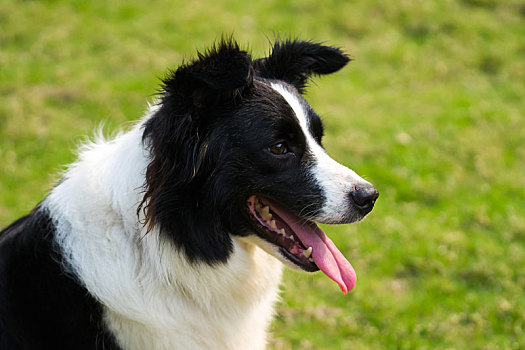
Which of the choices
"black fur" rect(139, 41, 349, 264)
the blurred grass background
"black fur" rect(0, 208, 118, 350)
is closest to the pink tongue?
"black fur" rect(139, 41, 349, 264)

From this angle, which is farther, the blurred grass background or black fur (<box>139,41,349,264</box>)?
the blurred grass background

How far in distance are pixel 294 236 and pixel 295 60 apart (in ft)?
3.35

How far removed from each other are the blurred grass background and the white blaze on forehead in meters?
1.79

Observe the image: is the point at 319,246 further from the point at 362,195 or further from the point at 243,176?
the point at 243,176

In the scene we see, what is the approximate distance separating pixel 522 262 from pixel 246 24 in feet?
19.3

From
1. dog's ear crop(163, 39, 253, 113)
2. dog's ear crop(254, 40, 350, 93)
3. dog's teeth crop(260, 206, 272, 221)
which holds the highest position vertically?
dog's ear crop(163, 39, 253, 113)

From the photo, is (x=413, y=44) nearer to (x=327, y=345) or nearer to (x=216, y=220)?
(x=327, y=345)

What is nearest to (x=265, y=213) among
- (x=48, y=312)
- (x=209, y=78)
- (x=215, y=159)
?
(x=215, y=159)

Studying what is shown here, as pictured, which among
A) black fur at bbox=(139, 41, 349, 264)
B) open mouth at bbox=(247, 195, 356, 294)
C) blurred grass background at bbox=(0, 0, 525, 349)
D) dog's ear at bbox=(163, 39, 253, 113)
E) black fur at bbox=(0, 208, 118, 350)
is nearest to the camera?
dog's ear at bbox=(163, 39, 253, 113)

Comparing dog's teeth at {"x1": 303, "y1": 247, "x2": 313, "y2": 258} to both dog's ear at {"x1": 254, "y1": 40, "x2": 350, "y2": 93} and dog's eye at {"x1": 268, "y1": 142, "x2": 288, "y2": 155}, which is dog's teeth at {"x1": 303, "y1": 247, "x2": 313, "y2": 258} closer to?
dog's eye at {"x1": 268, "y1": 142, "x2": 288, "y2": 155}

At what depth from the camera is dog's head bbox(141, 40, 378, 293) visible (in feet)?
8.93

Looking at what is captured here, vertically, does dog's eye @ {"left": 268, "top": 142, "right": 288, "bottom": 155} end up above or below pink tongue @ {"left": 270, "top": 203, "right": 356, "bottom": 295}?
above

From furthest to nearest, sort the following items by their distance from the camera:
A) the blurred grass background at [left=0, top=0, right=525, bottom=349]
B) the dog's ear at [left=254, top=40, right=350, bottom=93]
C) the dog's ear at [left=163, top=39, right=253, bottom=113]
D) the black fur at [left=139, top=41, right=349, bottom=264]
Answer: the blurred grass background at [left=0, top=0, right=525, bottom=349] → the dog's ear at [left=254, top=40, right=350, bottom=93] → the black fur at [left=139, top=41, right=349, bottom=264] → the dog's ear at [left=163, top=39, right=253, bottom=113]

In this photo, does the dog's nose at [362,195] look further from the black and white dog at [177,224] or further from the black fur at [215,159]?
the black fur at [215,159]
